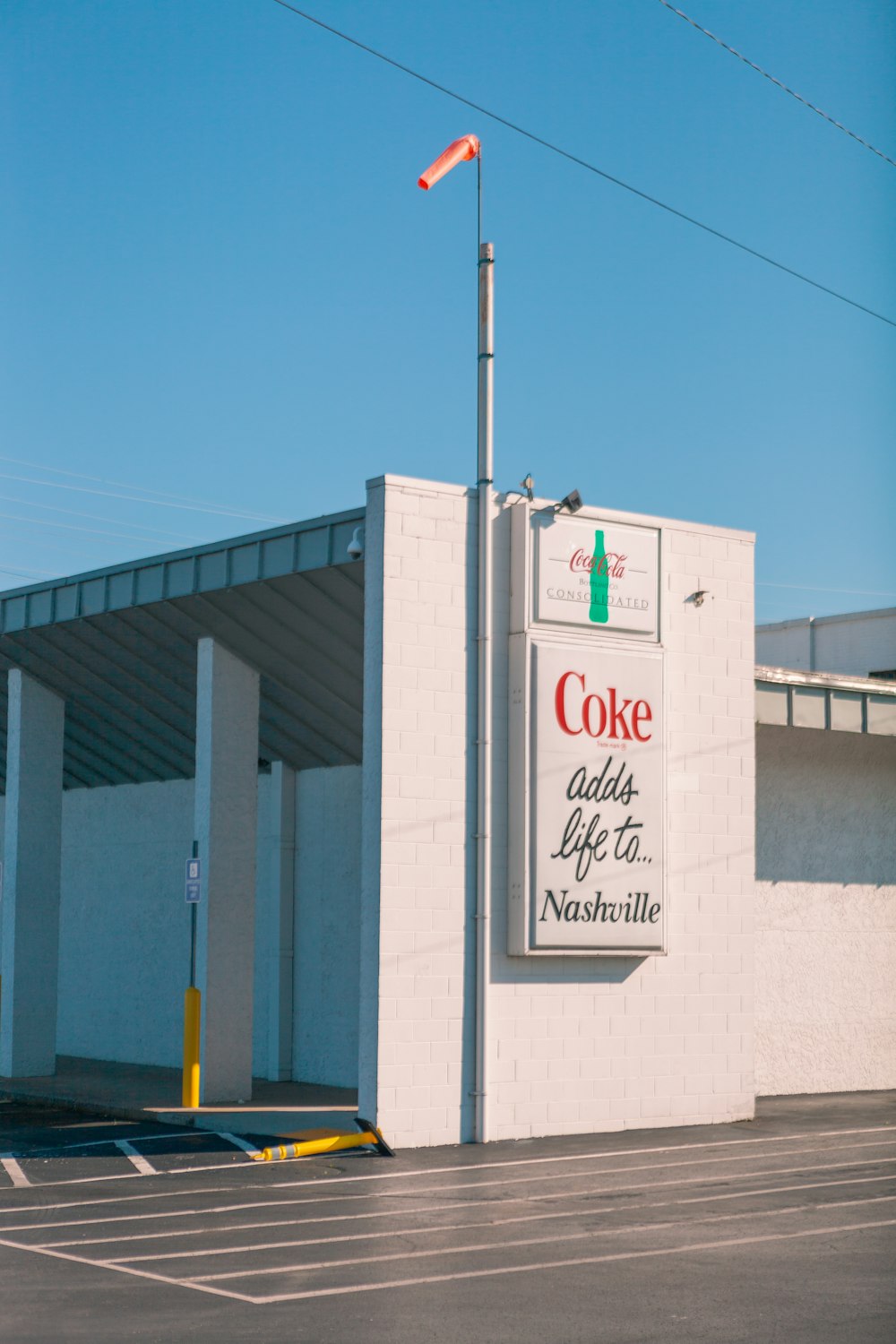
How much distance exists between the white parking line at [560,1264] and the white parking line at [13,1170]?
4.30 m

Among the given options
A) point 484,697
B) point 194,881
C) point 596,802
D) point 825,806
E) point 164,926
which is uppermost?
point 484,697

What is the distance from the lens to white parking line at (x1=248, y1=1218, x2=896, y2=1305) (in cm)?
869

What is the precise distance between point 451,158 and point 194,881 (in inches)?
297

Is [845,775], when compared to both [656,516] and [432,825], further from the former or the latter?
[432,825]

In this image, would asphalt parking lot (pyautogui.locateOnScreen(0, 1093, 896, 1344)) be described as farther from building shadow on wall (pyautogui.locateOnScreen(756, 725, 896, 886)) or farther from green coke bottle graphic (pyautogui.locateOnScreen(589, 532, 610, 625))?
building shadow on wall (pyautogui.locateOnScreen(756, 725, 896, 886))

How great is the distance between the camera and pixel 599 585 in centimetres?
1655

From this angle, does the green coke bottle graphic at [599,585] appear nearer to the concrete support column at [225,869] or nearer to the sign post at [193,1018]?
the concrete support column at [225,869]

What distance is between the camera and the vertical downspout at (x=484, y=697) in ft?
50.3

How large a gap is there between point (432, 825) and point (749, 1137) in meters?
4.29

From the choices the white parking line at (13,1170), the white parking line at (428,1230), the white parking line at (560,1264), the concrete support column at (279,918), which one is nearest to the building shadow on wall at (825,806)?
the concrete support column at (279,918)

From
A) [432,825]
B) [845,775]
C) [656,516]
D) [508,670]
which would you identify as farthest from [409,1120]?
[845,775]

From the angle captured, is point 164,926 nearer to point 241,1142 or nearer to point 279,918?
point 279,918

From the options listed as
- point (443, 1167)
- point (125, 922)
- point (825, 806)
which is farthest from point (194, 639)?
point (825, 806)

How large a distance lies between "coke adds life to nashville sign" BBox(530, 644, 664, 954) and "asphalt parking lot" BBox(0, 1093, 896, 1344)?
203 centimetres
